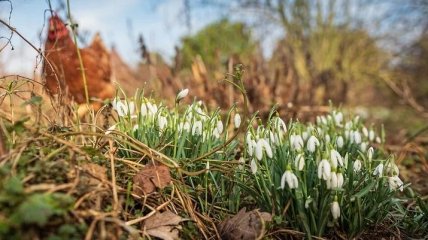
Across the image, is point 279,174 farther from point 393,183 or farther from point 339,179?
point 393,183

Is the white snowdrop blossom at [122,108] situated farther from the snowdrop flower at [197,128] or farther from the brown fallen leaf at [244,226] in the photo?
the brown fallen leaf at [244,226]

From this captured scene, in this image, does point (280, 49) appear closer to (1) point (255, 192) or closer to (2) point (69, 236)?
(1) point (255, 192)

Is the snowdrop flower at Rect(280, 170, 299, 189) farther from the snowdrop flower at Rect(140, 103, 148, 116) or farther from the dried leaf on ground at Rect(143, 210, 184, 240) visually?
the snowdrop flower at Rect(140, 103, 148, 116)

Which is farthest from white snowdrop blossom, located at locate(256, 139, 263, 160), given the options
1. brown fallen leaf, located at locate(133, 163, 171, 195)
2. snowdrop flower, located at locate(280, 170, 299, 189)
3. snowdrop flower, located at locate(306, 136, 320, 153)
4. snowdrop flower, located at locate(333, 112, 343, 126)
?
snowdrop flower, located at locate(333, 112, 343, 126)

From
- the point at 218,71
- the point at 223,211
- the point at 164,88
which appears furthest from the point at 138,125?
the point at 218,71

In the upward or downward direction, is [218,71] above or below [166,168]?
above

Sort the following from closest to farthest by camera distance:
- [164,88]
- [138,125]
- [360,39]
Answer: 1. [138,125]
2. [164,88]
3. [360,39]
